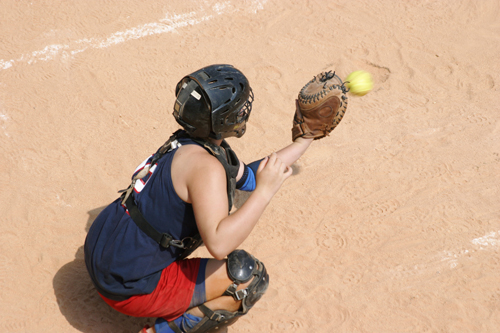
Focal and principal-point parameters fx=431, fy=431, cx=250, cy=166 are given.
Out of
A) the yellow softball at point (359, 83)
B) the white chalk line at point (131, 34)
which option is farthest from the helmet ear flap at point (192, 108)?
the white chalk line at point (131, 34)

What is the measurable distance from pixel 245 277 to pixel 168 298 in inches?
19.2

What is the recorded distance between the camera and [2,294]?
3.12m

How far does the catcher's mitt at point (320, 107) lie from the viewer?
3.63 m

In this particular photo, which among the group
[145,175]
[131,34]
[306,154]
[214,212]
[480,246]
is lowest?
[480,246]

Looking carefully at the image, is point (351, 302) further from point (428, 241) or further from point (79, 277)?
point (79, 277)

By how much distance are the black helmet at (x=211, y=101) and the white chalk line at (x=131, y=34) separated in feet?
11.2

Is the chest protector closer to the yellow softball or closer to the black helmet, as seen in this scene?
the black helmet

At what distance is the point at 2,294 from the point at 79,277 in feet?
1.72

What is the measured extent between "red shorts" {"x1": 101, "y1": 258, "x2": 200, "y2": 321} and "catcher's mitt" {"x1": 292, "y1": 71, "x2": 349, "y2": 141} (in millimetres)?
1675

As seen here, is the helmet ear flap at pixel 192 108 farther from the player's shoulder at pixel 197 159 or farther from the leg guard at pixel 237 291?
the leg guard at pixel 237 291

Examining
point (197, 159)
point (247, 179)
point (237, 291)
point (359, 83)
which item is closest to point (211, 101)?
point (197, 159)

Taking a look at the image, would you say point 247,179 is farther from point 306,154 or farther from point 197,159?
point 306,154

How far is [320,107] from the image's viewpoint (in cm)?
366

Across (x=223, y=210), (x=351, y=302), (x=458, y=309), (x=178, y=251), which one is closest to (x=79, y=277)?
(x=178, y=251)
